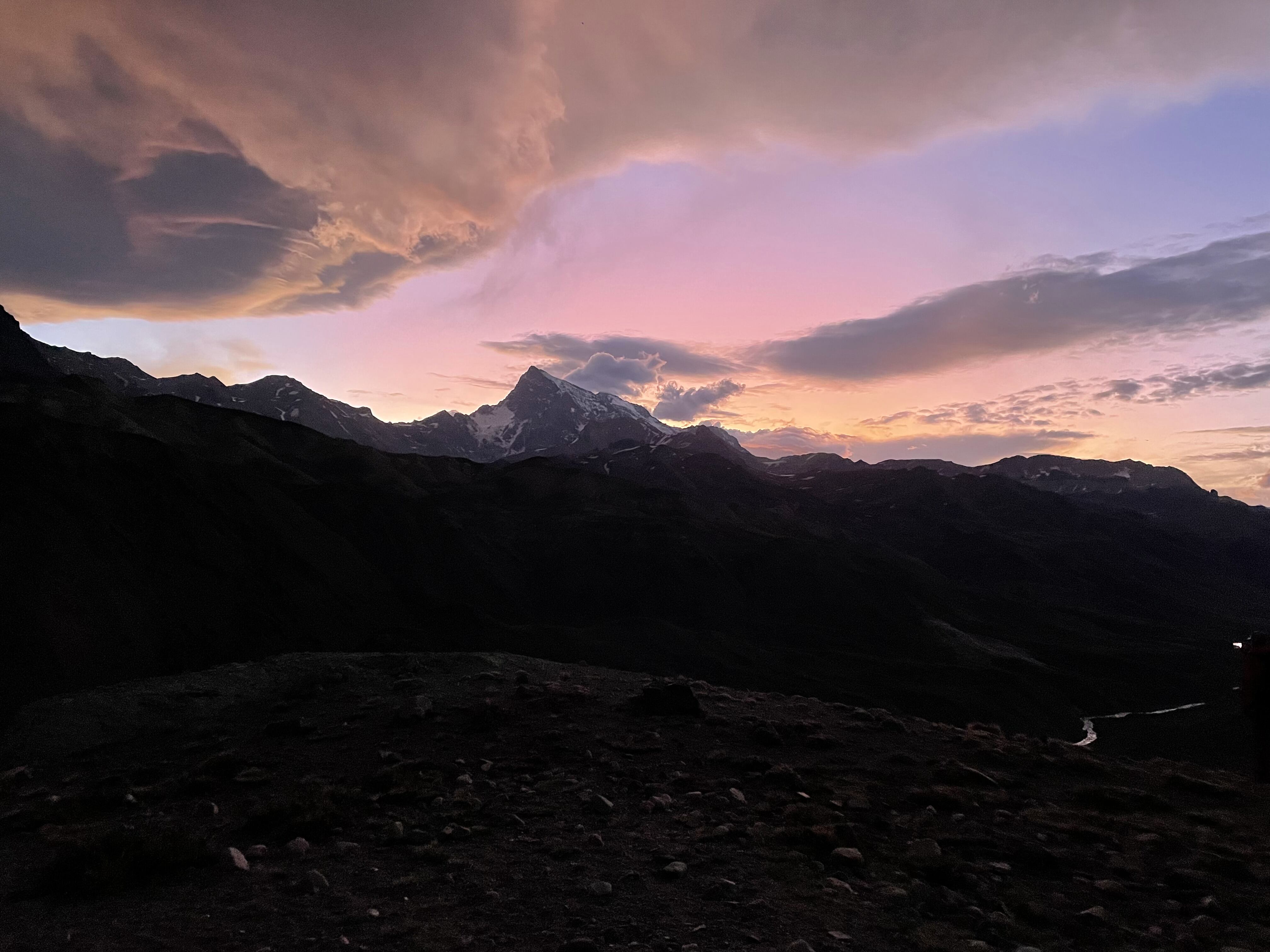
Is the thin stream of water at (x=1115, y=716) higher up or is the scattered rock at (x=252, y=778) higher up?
the scattered rock at (x=252, y=778)

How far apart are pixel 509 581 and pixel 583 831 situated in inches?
3044

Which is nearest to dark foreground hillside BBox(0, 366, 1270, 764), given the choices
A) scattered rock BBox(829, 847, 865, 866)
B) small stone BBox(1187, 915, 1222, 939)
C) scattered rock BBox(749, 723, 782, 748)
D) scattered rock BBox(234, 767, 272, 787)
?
scattered rock BBox(234, 767, 272, 787)

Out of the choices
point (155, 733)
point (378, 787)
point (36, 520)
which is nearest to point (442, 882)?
point (378, 787)

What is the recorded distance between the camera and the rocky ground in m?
7.58

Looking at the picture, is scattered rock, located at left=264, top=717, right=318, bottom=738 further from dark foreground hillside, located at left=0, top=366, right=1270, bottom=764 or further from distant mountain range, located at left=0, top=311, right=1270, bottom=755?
distant mountain range, located at left=0, top=311, right=1270, bottom=755

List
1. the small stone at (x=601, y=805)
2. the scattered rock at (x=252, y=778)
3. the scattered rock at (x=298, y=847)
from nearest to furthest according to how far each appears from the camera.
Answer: the scattered rock at (x=298, y=847)
the small stone at (x=601, y=805)
the scattered rock at (x=252, y=778)

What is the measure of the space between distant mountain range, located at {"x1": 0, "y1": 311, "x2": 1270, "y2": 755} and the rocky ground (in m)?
27.5

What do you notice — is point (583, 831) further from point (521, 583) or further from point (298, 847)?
point (521, 583)

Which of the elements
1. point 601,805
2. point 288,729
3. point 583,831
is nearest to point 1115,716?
point 601,805

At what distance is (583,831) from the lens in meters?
10.0

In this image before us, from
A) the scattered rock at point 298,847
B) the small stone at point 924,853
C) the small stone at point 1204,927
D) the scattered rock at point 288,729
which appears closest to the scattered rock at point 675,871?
the small stone at point 924,853

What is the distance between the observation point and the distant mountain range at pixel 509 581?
45350 mm

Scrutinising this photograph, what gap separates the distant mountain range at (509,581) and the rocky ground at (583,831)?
27512mm

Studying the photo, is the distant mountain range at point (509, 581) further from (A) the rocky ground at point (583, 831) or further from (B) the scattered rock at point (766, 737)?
(B) the scattered rock at point (766, 737)
